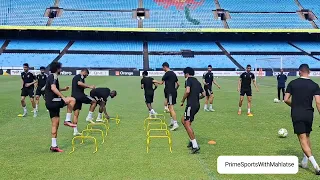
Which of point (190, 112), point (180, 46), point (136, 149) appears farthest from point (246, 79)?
point (180, 46)

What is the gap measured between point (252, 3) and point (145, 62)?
24.4 metres

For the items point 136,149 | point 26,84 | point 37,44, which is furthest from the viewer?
point 37,44

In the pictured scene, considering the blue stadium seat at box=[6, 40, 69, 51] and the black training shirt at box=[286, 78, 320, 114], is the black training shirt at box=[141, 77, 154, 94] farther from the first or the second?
the blue stadium seat at box=[6, 40, 69, 51]

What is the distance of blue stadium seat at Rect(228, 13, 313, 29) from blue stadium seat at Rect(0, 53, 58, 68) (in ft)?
103

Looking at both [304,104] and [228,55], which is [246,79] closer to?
[304,104]

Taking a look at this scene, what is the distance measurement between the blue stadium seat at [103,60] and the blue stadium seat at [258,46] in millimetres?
16347

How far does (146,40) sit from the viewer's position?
68.9 m

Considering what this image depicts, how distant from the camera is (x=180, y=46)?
66.9 meters

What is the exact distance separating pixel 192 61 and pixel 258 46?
13.0m

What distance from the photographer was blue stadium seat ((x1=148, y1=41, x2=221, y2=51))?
66125 mm

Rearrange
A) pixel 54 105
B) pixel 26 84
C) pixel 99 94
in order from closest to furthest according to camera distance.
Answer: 1. pixel 54 105
2. pixel 99 94
3. pixel 26 84

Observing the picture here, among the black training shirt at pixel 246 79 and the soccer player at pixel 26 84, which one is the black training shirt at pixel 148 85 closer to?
the black training shirt at pixel 246 79

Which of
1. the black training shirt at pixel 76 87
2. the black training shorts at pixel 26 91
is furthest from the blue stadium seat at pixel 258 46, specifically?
the black training shirt at pixel 76 87

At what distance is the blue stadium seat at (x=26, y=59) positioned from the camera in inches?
2347
